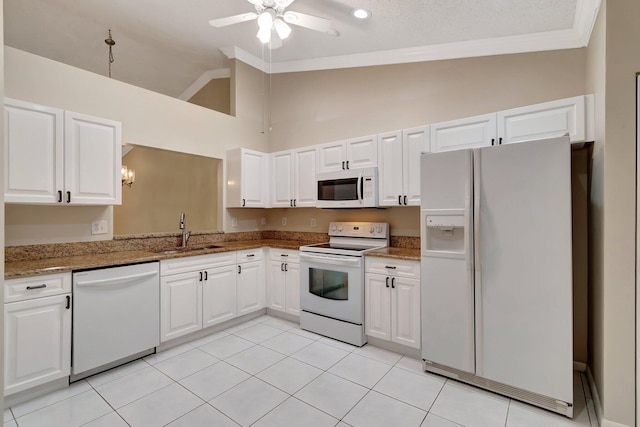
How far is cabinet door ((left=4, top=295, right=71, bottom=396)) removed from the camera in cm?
200

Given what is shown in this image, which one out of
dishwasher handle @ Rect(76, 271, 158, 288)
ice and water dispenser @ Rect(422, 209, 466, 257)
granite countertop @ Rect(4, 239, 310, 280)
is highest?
ice and water dispenser @ Rect(422, 209, 466, 257)

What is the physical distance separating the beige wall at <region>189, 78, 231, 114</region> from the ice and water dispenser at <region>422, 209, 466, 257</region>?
3430mm

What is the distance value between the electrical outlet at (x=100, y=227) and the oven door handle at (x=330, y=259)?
6.27 ft

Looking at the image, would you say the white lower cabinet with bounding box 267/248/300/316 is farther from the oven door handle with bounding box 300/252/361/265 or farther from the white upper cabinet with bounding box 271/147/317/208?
the white upper cabinet with bounding box 271/147/317/208

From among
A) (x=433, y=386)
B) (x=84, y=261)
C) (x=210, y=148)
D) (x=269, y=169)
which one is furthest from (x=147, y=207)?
(x=433, y=386)

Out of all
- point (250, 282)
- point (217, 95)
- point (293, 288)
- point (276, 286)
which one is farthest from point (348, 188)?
point (217, 95)

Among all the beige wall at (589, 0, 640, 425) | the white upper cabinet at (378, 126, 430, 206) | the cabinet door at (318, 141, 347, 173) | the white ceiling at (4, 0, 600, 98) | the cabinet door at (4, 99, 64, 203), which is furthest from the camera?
the cabinet door at (318, 141, 347, 173)

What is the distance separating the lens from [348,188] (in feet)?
11.0

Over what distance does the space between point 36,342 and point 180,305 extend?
103cm

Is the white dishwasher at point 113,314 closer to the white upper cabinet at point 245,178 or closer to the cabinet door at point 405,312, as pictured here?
the white upper cabinet at point 245,178

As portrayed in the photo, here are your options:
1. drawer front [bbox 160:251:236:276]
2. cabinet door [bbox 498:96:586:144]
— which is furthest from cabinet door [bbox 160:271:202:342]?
cabinet door [bbox 498:96:586:144]

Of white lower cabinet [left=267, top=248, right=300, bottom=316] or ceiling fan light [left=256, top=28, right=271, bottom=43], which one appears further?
white lower cabinet [left=267, top=248, right=300, bottom=316]

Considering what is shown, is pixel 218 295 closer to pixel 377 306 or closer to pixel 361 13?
pixel 377 306

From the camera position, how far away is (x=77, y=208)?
2.77m
